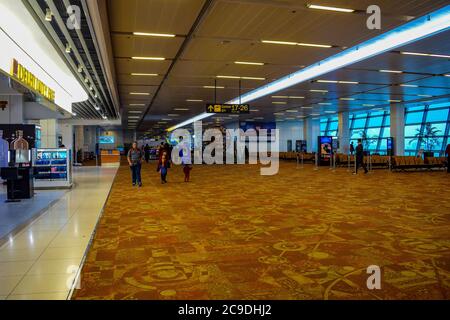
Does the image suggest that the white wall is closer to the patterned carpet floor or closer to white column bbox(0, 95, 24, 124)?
white column bbox(0, 95, 24, 124)

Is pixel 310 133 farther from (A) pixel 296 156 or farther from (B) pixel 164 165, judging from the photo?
(B) pixel 164 165

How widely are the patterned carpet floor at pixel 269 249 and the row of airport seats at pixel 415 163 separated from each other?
11197 millimetres

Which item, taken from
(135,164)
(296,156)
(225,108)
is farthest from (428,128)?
(135,164)

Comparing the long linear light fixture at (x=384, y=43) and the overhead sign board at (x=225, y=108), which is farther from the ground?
the long linear light fixture at (x=384, y=43)

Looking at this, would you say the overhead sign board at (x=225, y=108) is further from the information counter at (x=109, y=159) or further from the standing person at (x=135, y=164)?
the information counter at (x=109, y=159)

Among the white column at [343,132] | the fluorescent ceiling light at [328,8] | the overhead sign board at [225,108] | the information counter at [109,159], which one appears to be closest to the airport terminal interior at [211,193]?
the fluorescent ceiling light at [328,8]

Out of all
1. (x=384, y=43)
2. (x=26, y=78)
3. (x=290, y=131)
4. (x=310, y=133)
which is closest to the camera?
(x=26, y=78)

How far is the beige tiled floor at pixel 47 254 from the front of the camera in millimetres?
3623

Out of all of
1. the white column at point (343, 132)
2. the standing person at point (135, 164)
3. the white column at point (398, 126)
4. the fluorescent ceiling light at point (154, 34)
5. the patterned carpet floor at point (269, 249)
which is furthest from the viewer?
Answer: the white column at point (343, 132)

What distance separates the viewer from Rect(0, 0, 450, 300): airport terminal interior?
153 inches

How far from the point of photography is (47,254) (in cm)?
487

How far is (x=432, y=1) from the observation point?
721 centimetres

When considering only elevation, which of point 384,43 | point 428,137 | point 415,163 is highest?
point 384,43

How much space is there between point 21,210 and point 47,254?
152 inches
